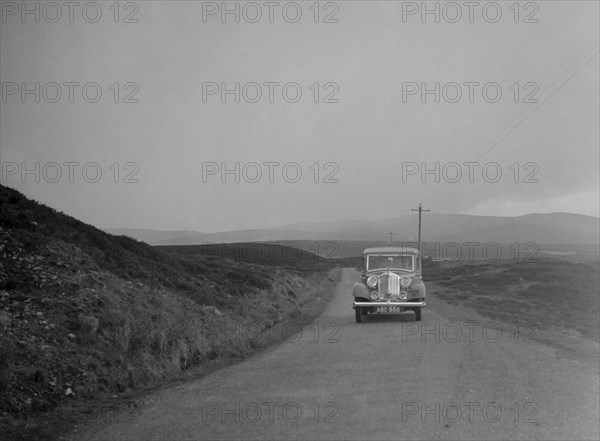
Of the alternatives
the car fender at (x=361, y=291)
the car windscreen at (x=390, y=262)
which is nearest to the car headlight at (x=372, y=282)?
the car fender at (x=361, y=291)

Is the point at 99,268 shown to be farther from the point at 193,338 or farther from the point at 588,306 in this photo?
the point at 588,306

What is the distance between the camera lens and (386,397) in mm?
8094

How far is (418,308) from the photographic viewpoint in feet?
63.6

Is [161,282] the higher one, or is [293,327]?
[161,282]

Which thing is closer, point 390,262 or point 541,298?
point 390,262

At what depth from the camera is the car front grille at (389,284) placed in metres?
19.8

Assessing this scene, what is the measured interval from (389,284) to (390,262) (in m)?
1.68

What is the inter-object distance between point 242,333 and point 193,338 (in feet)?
9.60

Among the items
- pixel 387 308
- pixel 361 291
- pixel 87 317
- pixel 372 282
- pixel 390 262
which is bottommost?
pixel 387 308

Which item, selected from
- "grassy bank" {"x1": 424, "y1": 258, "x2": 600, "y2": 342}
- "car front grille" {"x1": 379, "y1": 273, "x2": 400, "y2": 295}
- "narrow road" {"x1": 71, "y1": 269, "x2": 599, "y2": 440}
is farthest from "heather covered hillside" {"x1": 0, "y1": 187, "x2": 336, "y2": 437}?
"grassy bank" {"x1": 424, "y1": 258, "x2": 600, "y2": 342}

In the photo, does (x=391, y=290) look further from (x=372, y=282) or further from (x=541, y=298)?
(x=541, y=298)

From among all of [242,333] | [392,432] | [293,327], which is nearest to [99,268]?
[242,333]

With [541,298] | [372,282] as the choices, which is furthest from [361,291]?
[541,298]

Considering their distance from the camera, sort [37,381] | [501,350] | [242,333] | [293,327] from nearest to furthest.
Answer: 1. [37,381]
2. [501,350]
3. [242,333]
4. [293,327]
